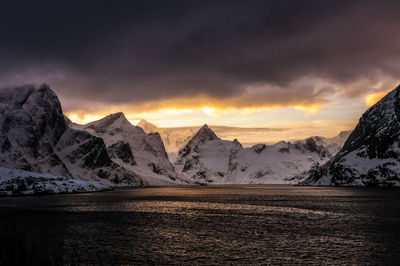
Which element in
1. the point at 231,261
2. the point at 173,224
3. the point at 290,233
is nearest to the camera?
the point at 231,261

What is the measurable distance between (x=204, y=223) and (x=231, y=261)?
32380mm

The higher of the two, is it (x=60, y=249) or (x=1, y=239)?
(x=1, y=239)

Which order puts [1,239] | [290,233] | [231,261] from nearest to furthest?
[1,239] → [231,261] → [290,233]

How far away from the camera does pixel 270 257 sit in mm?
39750

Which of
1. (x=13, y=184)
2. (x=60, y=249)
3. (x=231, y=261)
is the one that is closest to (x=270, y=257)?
(x=231, y=261)

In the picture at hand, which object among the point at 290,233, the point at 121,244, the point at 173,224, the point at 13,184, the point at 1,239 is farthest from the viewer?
the point at 13,184

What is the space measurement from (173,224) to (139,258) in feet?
98.8

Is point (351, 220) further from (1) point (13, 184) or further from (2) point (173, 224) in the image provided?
(1) point (13, 184)

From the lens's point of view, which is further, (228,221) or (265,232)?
(228,221)

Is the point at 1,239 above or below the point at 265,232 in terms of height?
above

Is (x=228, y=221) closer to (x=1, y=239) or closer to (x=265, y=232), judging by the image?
(x=265, y=232)

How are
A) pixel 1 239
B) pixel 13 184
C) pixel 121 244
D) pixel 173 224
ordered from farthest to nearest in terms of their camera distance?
pixel 13 184 < pixel 173 224 < pixel 121 244 < pixel 1 239

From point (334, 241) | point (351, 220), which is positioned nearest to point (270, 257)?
point (334, 241)

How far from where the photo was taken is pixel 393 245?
45.4 metres
